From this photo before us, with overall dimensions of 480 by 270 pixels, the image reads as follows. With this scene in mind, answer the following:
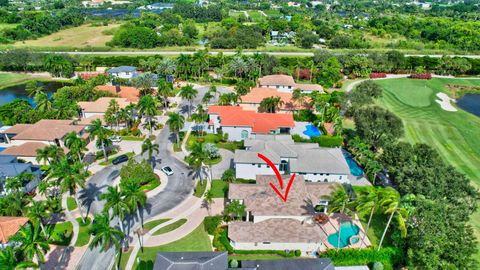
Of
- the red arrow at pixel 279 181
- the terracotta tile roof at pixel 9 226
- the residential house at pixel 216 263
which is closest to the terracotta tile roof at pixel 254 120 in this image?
the red arrow at pixel 279 181

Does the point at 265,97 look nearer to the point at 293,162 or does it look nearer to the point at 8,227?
the point at 293,162

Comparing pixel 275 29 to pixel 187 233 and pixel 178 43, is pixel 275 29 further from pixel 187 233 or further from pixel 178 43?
pixel 187 233

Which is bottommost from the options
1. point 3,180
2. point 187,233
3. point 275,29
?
point 187,233

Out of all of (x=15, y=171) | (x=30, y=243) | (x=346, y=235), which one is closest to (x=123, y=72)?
(x=15, y=171)

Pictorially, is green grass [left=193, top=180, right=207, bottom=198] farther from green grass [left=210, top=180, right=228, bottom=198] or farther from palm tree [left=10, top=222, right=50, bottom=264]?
palm tree [left=10, top=222, right=50, bottom=264]

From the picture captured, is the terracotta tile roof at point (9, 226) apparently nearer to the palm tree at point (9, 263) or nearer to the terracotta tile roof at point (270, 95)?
the palm tree at point (9, 263)

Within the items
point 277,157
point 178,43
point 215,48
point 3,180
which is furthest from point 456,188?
point 178,43

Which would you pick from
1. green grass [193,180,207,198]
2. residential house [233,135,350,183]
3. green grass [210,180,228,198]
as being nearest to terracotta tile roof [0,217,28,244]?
green grass [193,180,207,198]
